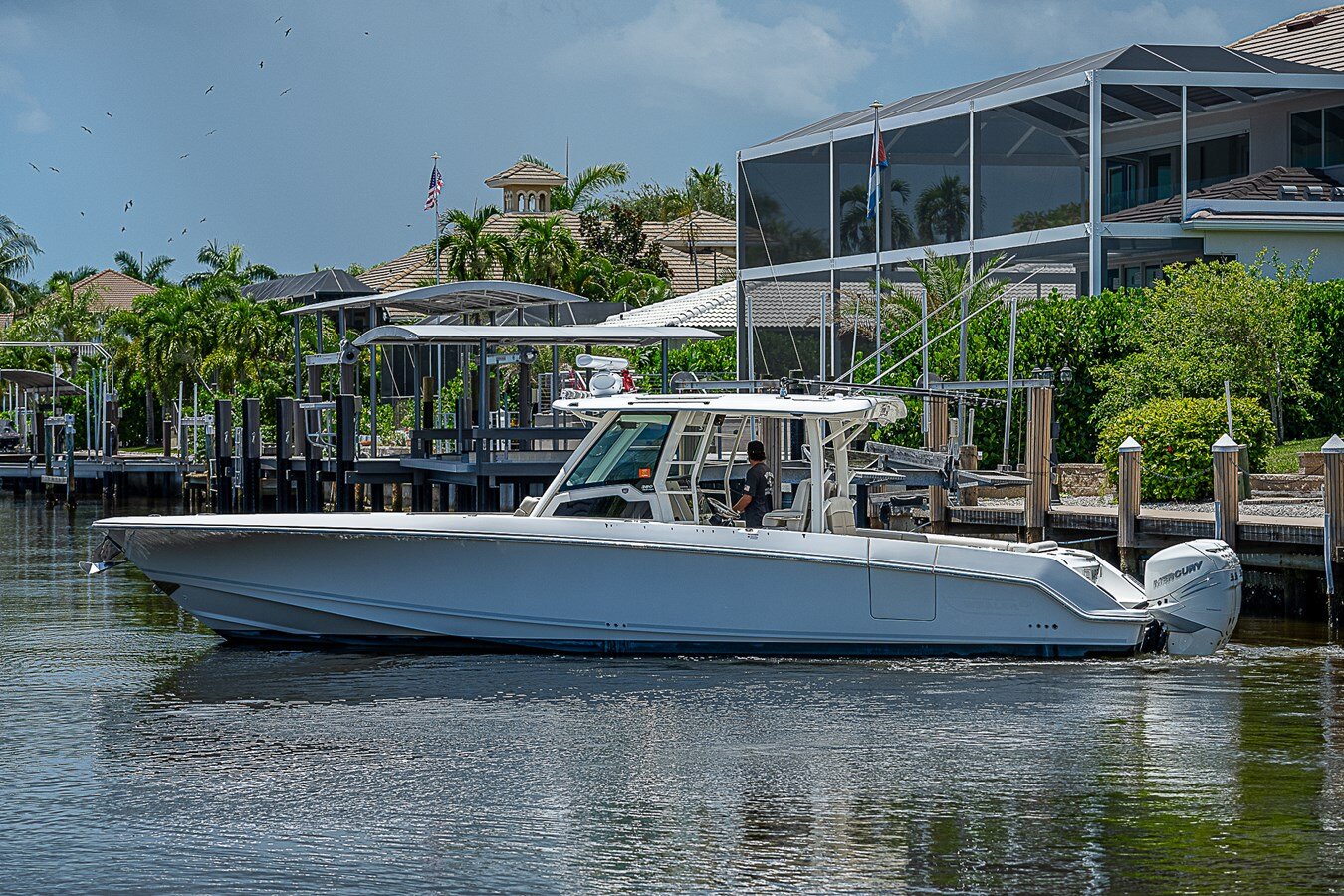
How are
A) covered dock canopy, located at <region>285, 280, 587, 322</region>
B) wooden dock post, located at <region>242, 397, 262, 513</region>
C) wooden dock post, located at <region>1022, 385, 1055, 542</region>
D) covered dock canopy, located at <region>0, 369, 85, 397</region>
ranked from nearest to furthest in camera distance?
wooden dock post, located at <region>1022, 385, 1055, 542</region> < covered dock canopy, located at <region>285, 280, 587, 322</region> < wooden dock post, located at <region>242, 397, 262, 513</region> < covered dock canopy, located at <region>0, 369, 85, 397</region>

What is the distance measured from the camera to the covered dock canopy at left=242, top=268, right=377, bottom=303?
111 ft

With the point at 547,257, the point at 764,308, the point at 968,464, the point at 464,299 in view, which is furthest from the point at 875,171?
the point at 547,257

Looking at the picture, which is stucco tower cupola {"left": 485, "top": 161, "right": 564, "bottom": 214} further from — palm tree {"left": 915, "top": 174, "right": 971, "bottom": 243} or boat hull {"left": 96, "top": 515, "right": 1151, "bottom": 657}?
boat hull {"left": 96, "top": 515, "right": 1151, "bottom": 657}

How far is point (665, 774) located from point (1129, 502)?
34.2 feet

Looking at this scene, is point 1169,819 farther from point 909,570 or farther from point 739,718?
point 909,570

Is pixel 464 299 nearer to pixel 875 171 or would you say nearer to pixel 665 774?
pixel 875 171

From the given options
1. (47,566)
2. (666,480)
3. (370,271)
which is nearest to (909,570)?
(666,480)

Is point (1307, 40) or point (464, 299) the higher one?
point (1307, 40)

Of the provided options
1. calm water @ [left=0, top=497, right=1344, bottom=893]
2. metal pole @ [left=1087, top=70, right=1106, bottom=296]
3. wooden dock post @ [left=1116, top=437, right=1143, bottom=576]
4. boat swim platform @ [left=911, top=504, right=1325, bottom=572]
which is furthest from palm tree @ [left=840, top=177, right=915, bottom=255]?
calm water @ [left=0, top=497, right=1344, bottom=893]

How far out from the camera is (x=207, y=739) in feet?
40.1

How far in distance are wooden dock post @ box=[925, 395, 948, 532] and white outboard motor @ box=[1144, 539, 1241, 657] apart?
22.5ft

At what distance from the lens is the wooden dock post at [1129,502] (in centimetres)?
2002

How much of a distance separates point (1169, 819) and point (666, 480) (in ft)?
19.9

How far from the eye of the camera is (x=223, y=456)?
121ft
